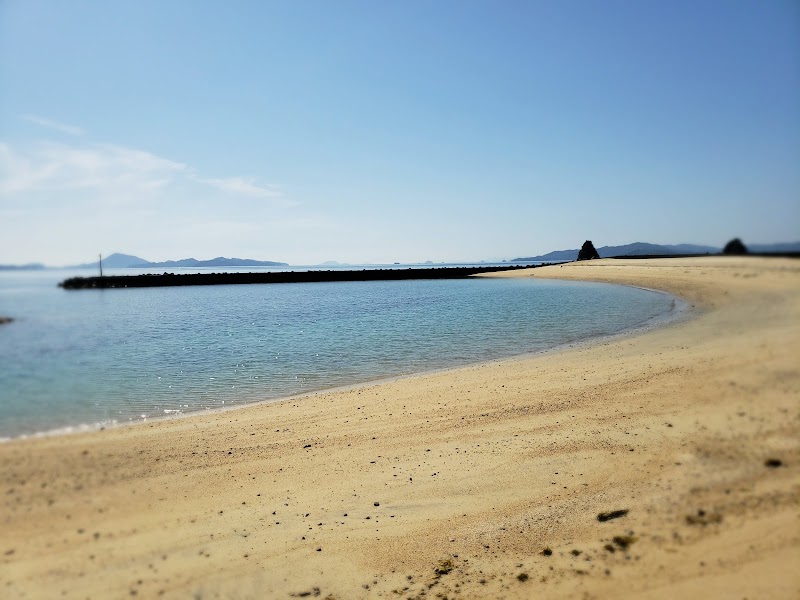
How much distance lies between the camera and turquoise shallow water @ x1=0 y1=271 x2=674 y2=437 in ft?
6.86

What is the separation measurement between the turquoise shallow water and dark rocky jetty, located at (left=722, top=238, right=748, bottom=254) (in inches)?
125

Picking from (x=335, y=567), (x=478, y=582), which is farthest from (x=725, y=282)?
(x=335, y=567)

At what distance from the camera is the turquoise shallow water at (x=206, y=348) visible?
2.09 metres

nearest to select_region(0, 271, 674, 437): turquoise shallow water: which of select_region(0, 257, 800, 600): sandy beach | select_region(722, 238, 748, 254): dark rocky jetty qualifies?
select_region(0, 257, 800, 600): sandy beach

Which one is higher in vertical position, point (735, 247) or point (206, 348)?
point (735, 247)

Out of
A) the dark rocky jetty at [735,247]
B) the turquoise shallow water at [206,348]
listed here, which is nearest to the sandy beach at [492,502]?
the dark rocky jetty at [735,247]

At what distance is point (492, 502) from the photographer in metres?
4.06

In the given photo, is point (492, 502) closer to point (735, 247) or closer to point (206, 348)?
point (735, 247)

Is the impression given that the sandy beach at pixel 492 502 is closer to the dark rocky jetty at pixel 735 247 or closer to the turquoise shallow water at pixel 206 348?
the dark rocky jetty at pixel 735 247

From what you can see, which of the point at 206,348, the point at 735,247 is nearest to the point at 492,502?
the point at 735,247

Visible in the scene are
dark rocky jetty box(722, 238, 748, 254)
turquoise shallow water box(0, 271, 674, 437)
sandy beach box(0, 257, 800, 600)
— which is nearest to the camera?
sandy beach box(0, 257, 800, 600)

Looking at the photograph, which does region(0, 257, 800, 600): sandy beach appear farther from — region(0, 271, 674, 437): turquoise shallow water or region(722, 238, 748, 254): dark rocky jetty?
region(0, 271, 674, 437): turquoise shallow water

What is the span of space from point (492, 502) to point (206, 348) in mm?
15259

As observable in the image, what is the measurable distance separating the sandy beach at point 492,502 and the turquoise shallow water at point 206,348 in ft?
1.30
